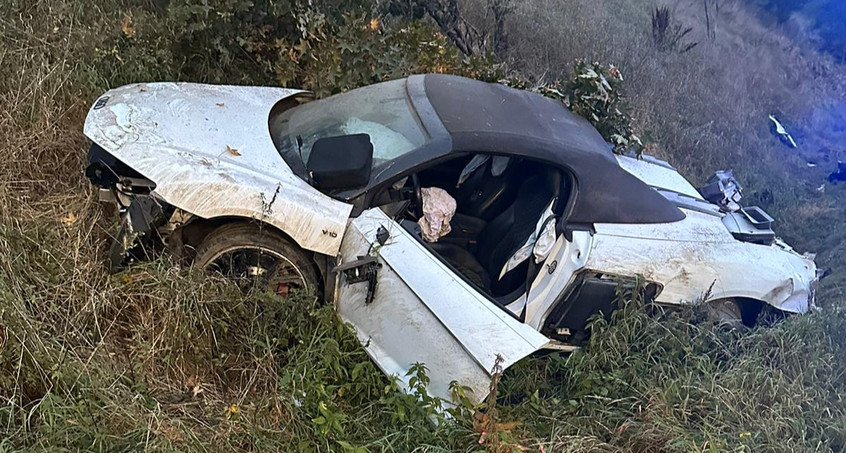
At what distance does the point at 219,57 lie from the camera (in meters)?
4.97

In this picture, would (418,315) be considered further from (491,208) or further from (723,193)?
(723,193)

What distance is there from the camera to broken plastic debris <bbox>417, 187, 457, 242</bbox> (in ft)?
11.6

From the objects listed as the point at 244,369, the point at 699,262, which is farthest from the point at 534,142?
the point at 244,369

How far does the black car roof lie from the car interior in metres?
0.15

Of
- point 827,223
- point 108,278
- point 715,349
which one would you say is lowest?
point 827,223

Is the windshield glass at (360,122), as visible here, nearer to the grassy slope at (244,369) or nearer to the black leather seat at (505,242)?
the black leather seat at (505,242)

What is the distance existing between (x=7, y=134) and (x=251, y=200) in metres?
1.82

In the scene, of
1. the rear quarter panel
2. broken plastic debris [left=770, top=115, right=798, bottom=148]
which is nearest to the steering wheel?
the rear quarter panel

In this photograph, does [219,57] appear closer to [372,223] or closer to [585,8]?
[372,223]

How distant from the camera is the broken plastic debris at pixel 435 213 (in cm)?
353

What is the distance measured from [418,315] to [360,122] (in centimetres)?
117

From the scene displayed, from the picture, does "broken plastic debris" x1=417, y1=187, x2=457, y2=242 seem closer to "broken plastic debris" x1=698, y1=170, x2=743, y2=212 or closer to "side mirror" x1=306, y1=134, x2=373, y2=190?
"side mirror" x1=306, y1=134, x2=373, y2=190

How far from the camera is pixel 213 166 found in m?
2.99

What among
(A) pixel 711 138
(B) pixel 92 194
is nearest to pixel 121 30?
(B) pixel 92 194
